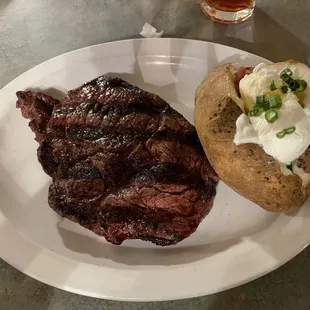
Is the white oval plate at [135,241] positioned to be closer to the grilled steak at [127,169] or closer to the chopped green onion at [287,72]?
the grilled steak at [127,169]

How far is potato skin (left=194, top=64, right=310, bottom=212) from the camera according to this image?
953 mm

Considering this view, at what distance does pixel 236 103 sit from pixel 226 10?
622mm

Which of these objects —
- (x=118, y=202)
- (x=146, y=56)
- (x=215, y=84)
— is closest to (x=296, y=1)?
(x=146, y=56)

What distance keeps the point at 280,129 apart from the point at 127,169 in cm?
34

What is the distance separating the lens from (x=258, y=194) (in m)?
1.00

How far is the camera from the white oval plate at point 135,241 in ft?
3.23

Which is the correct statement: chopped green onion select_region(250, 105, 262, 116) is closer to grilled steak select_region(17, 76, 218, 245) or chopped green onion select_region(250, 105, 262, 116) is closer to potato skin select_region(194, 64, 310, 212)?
potato skin select_region(194, 64, 310, 212)

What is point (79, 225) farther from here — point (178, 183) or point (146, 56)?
point (146, 56)

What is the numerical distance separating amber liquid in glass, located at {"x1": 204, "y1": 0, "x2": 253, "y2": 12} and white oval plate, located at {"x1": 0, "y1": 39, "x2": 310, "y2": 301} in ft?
0.84

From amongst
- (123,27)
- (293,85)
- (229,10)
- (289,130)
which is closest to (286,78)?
(293,85)

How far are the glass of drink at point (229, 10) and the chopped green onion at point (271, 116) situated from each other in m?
0.67

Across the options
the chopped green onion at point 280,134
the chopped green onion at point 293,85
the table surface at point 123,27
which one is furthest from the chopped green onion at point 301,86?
the table surface at point 123,27

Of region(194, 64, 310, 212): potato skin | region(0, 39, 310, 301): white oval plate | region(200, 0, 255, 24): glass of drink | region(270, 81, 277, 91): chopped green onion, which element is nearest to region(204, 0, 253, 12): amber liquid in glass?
region(200, 0, 255, 24): glass of drink

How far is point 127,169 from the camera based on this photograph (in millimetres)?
1064
